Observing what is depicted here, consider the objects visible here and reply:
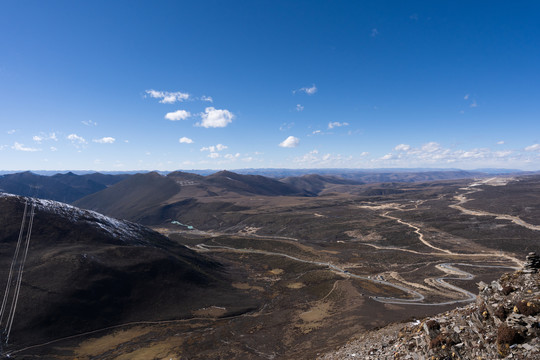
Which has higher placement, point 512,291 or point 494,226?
point 512,291

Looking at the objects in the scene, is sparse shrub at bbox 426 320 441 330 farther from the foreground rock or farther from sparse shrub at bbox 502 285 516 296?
sparse shrub at bbox 502 285 516 296

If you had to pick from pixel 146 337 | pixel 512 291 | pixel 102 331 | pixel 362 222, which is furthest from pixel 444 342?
pixel 362 222

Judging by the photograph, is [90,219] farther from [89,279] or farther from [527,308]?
[527,308]

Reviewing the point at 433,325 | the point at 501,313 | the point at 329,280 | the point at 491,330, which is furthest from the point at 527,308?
the point at 329,280

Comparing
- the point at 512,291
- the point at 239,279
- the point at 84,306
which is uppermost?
the point at 512,291

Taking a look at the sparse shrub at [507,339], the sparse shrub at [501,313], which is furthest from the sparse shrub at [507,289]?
the sparse shrub at [507,339]

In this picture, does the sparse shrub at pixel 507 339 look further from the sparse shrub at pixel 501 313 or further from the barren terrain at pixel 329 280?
the barren terrain at pixel 329 280

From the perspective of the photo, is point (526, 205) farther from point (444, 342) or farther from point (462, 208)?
point (444, 342)
